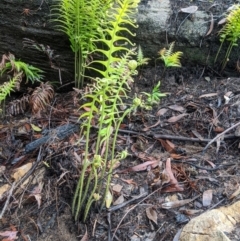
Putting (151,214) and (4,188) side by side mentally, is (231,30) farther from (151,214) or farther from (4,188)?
(4,188)

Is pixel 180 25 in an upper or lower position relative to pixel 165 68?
upper

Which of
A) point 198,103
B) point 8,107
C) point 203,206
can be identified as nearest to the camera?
point 203,206

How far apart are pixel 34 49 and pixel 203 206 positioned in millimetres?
2496

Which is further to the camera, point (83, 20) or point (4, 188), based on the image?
point (83, 20)

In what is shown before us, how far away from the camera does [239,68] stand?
4.30 metres

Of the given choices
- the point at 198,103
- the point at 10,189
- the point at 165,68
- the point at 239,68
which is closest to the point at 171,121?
the point at 198,103

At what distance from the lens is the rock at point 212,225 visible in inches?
101

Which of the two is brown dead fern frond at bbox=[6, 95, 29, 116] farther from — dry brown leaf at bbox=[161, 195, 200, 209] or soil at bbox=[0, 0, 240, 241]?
dry brown leaf at bbox=[161, 195, 200, 209]

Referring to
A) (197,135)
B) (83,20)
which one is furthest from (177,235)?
(83,20)

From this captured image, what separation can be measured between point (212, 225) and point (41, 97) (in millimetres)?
2160

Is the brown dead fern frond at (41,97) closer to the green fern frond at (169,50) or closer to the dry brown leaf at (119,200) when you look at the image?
the green fern frond at (169,50)

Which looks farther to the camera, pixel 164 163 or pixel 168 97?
pixel 168 97

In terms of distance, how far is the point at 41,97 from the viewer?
4008 millimetres

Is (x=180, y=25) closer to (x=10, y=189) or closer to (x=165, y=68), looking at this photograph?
(x=165, y=68)
